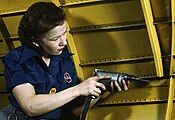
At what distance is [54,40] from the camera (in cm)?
206

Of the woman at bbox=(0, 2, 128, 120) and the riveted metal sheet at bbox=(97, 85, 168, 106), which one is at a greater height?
the woman at bbox=(0, 2, 128, 120)

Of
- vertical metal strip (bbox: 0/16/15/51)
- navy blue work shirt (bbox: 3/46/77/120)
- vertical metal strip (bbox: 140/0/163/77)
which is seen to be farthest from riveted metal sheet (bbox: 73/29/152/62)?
navy blue work shirt (bbox: 3/46/77/120)

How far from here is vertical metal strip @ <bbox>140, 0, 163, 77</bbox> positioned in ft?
9.42

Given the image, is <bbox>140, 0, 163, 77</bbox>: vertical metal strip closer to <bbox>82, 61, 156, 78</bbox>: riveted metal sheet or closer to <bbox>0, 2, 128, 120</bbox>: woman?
<bbox>82, 61, 156, 78</bbox>: riveted metal sheet

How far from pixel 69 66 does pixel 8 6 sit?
4.43ft

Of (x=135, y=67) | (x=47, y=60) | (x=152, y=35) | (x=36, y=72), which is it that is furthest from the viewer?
(x=135, y=67)

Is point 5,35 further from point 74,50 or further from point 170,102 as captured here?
point 170,102

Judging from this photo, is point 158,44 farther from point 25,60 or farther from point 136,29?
point 25,60

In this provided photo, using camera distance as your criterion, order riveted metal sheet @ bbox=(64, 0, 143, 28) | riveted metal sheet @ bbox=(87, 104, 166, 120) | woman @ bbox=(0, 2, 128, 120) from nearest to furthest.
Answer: woman @ bbox=(0, 2, 128, 120), riveted metal sheet @ bbox=(64, 0, 143, 28), riveted metal sheet @ bbox=(87, 104, 166, 120)

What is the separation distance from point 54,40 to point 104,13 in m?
1.18

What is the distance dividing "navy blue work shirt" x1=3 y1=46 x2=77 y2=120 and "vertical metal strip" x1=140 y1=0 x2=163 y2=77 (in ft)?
3.26

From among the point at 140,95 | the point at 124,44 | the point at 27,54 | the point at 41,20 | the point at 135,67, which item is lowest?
the point at 140,95

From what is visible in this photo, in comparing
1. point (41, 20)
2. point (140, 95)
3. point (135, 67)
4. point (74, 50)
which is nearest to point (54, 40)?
point (41, 20)

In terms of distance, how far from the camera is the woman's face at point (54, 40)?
2033 mm
